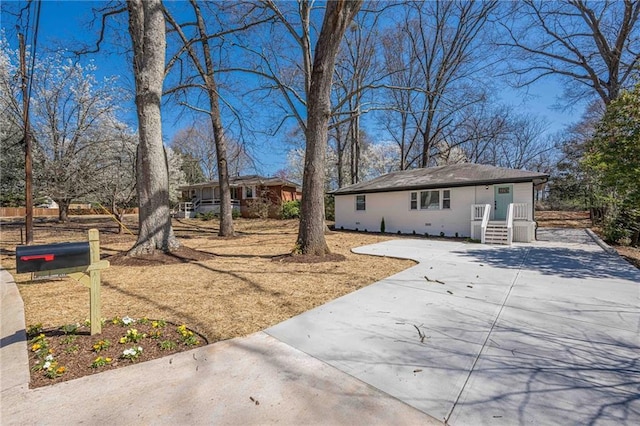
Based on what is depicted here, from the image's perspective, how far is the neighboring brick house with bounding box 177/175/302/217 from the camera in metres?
23.5

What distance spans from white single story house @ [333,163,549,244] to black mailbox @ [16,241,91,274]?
11.5 meters

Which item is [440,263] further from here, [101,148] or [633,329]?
[101,148]

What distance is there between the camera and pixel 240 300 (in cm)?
419

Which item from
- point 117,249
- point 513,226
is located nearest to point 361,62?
point 513,226

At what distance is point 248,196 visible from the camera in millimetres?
26516

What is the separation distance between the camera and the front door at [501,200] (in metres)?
12.0

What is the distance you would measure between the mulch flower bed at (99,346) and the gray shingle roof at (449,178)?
1248 cm

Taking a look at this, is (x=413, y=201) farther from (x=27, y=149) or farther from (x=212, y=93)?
(x=27, y=149)

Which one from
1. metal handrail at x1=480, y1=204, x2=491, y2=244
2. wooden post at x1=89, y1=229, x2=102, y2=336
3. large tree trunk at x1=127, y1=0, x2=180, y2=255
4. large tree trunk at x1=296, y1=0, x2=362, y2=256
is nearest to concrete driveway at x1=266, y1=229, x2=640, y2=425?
wooden post at x1=89, y1=229, x2=102, y2=336

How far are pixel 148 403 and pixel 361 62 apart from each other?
A: 21.5m

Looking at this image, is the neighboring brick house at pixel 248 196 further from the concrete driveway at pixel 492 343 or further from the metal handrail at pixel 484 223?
the concrete driveway at pixel 492 343

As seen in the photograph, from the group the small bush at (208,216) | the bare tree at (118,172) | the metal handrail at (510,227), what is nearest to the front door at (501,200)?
the metal handrail at (510,227)

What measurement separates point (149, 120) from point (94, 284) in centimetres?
568

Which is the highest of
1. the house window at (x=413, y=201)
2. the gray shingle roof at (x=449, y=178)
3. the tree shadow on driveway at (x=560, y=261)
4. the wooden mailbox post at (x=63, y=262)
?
the gray shingle roof at (x=449, y=178)
